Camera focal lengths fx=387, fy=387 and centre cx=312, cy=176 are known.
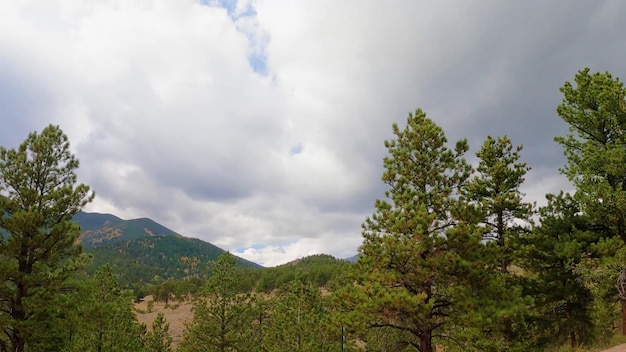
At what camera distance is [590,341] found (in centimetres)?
1934

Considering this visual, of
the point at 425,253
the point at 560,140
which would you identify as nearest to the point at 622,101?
the point at 560,140

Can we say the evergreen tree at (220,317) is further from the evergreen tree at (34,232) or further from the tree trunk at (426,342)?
the tree trunk at (426,342)

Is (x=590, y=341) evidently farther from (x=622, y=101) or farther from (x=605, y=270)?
(x=622, y=101)

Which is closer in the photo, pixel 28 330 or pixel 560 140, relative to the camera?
pixel 28 330

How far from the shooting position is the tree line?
14617 mm

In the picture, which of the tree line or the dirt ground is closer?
the tree line

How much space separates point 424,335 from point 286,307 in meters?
16.2

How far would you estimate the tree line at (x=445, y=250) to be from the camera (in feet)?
48.0

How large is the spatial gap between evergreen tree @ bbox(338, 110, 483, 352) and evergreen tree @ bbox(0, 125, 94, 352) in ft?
39.3

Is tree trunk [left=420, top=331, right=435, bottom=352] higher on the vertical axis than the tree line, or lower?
lower

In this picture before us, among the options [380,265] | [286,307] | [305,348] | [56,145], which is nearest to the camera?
[380,265]

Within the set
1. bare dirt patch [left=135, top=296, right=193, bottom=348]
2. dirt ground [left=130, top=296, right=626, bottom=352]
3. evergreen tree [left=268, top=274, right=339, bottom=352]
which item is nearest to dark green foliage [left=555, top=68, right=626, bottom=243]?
evergreen tree [left=268, top=274, right=339, bottom=352]

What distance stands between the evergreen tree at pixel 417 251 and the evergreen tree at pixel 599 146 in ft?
20.9

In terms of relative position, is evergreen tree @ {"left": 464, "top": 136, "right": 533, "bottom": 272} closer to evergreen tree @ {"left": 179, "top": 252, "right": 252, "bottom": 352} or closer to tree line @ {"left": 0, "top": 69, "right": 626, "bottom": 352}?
tree line @ {"left": 0, "top": 69, "right": 626, "bottom": 352}
